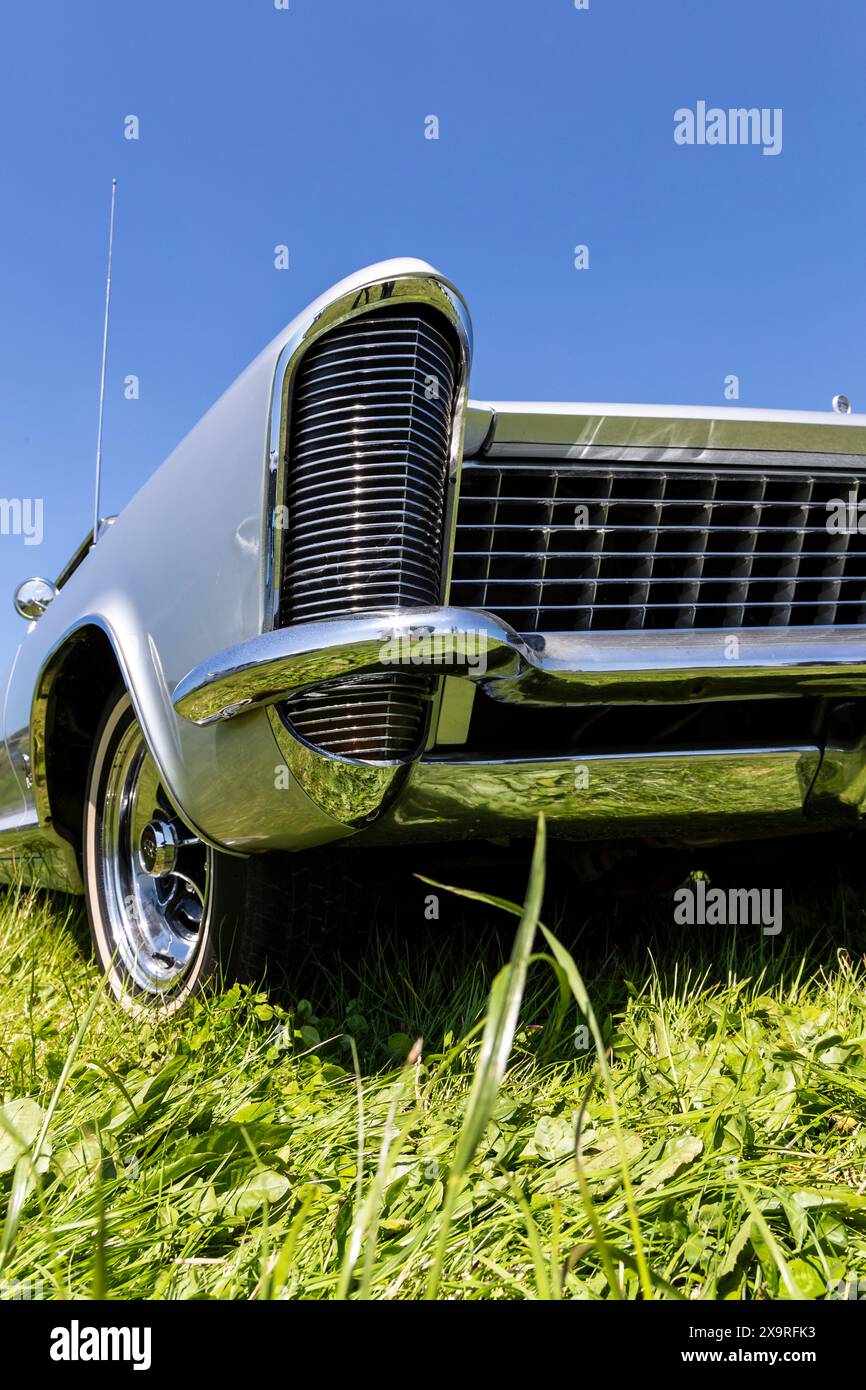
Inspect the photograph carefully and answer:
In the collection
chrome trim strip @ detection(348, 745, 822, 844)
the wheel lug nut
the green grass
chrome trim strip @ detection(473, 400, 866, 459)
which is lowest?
the green grass

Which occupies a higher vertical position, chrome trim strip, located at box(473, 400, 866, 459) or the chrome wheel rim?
chrome trim strip, located at box(473, 400, 866, 459)

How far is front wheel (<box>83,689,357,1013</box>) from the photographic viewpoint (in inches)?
71.9

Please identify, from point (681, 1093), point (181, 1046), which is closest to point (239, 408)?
point (181, 1046)

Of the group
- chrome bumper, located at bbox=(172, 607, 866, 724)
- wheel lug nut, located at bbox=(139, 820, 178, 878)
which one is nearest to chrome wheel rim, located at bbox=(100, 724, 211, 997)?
wheel lug nut, located at bbox=(139, 820, 178, 878)

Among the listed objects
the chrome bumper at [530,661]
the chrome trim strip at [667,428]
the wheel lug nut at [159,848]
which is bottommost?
the wheel lug nut at [159,848]

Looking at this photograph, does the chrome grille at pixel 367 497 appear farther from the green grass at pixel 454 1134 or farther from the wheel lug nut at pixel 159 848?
the wheel lug nut at pixel 159 848

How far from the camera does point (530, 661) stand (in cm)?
148

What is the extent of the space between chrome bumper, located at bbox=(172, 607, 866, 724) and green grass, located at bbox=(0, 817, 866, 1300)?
1.33ft

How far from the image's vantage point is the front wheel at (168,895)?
1.83m

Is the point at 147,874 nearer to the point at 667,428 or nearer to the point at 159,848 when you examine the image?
the point at 159,848

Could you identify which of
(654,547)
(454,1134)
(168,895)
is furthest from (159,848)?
(654,547)

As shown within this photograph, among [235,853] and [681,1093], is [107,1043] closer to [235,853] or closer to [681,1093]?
[235,853]

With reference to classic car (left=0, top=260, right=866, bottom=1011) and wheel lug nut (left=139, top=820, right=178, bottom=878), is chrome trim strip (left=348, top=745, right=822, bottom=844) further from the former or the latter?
wheel lug nut (left=139, top=820, right=178, bottom=878)

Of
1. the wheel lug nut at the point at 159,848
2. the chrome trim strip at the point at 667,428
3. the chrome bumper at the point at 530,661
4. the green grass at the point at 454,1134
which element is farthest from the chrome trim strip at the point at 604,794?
the wheel lug nut at the point at 159,848
